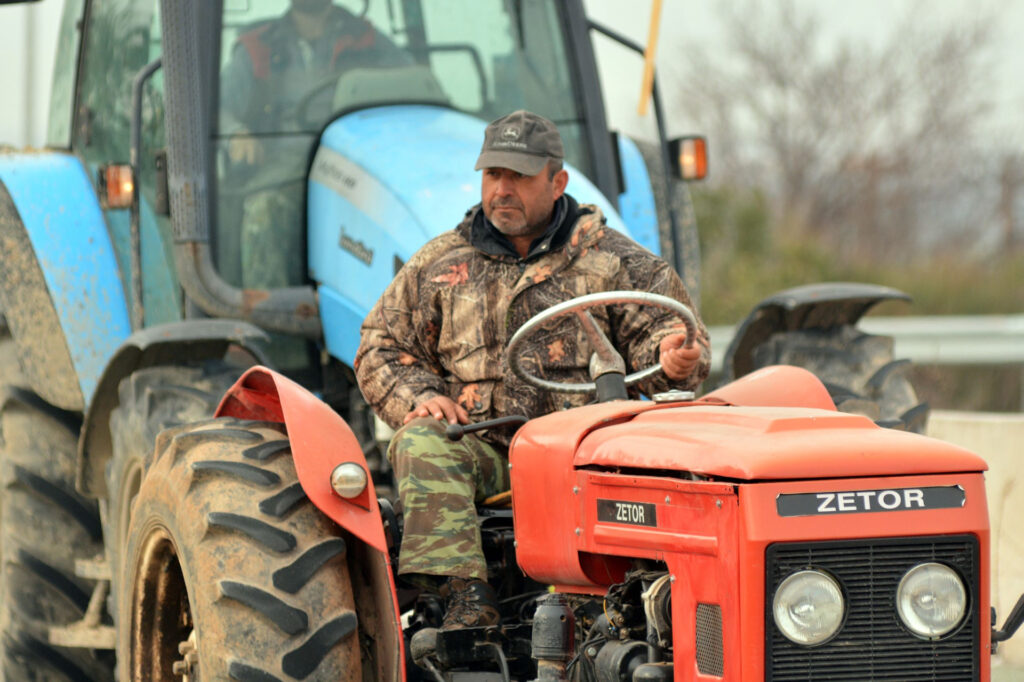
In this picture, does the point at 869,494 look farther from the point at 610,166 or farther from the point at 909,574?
the point at 610,166

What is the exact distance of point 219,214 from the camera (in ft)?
20.8

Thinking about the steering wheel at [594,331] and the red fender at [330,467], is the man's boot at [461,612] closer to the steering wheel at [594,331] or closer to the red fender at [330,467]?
the red fender at [330,467]

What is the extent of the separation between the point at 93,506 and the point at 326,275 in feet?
4.09

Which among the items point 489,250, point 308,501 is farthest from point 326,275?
point 308,501

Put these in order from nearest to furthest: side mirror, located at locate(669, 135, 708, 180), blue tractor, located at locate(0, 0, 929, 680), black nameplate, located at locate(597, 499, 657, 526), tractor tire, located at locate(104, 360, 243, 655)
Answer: black nameplate, located at locate(597, 499, 657, 526) < tractor tire, located at locate(104, 360, 243, 655) < blue tractor, located at locate(0, 0, 929, 680) < side mirror, located at locate(669, 135, 708, 180)

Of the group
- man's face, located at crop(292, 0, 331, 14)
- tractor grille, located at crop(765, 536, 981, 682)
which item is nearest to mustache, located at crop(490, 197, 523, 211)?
tractor grille, located at crop(765, 536, 981, 682)

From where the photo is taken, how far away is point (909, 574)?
3.63 metres

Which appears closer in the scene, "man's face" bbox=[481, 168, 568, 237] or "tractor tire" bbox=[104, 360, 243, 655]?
"man's face" bbox=[481, 168, 568, 237]

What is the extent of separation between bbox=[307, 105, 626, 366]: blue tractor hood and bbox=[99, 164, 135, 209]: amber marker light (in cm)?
67

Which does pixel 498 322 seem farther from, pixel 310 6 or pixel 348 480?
pixel 310 6

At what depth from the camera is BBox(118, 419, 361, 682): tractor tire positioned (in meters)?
4.16

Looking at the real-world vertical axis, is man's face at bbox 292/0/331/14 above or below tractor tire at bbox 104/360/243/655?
above

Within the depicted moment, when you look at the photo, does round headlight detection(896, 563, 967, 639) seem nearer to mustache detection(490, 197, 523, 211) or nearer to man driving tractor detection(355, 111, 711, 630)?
man driving tractor detection(355, 111, 711, 630)

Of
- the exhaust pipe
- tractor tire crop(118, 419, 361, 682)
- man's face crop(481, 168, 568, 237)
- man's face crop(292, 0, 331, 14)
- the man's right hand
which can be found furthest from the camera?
man's face crop(292, 0, 331, 14)
